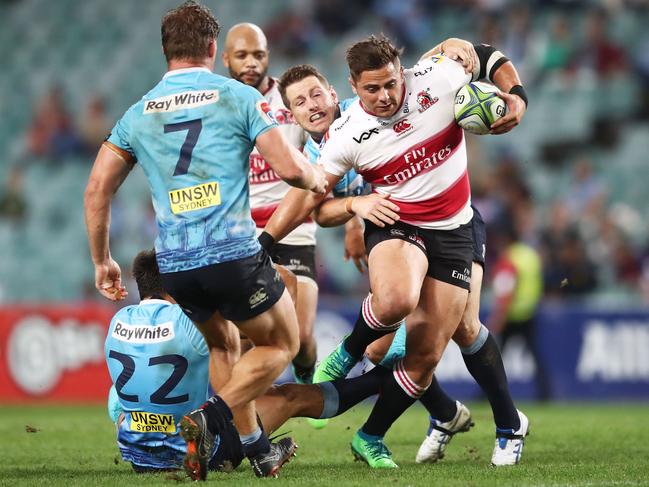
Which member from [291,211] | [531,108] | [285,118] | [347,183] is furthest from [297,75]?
[531,108]

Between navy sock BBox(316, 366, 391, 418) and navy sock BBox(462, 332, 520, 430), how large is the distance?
0.58 metres

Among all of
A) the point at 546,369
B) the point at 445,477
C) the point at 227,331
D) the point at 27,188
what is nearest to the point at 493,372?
the point at 445,477

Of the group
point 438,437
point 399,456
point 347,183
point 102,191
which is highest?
point 102,191

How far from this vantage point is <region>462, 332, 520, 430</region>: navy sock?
6957 mm

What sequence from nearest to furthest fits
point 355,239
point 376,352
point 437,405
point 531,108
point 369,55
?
point 369,55
point 376,352
point 437,405
point 355,239
point 531,108

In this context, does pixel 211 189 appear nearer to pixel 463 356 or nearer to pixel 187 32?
pixel 187 32

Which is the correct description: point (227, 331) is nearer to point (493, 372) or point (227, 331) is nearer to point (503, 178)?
point (493, 372)

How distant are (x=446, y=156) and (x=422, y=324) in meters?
1.05

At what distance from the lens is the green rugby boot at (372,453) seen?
6746 millimetres

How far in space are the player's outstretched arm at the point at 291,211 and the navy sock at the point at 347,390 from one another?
1.04 metres

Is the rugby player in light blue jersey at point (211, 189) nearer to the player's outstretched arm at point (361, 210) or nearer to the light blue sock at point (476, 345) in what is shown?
the player's outstretched arm at point (361, 210)

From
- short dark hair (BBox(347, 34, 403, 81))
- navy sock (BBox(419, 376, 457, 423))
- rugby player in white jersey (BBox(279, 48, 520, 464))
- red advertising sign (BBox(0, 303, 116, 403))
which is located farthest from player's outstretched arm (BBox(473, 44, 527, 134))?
red advertising sign (BBox(0, 303, 116, 403))

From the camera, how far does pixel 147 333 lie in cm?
623

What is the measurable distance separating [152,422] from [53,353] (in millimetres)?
7915
